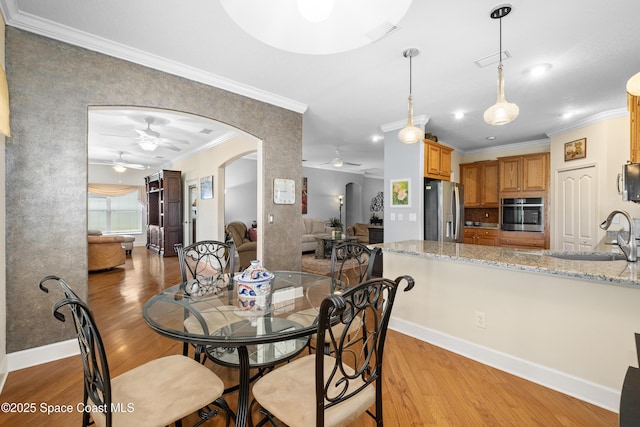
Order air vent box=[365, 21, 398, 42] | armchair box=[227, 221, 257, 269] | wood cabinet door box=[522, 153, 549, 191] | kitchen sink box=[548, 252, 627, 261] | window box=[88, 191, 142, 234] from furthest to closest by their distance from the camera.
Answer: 1. window box=[88, 191, 142, 234]
2. armchair box=[227, 221, 257, 269]
3. wood cabinet door box=[522, 153, 549, 191]
4. kitchen sink box=[548, 252, 627, 261]
5. air vent box=[365, 21, 398, 42]

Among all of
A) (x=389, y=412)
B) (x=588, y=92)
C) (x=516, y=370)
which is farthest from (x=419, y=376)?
(x=588, y=92)

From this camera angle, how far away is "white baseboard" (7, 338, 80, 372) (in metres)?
2.15

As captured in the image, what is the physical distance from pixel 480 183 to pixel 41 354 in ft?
22.5

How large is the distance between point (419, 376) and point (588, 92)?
148 inches

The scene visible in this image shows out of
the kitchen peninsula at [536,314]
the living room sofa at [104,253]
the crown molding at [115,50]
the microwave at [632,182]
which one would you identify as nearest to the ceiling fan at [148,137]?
the crown molding at [115,50]

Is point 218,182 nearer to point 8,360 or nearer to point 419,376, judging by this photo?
point 8,360

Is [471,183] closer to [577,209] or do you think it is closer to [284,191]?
[577,209]

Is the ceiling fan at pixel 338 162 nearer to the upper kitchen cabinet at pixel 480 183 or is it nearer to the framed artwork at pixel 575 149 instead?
the upper kitchen cabinet at pixel 480 183

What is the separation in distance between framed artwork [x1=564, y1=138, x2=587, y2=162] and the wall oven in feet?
2.80

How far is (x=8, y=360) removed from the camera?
2.12m

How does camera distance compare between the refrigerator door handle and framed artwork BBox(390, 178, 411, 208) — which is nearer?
framed artwork BBox(390, 178, 411, 208)

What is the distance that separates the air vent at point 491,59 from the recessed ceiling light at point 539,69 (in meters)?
0.43

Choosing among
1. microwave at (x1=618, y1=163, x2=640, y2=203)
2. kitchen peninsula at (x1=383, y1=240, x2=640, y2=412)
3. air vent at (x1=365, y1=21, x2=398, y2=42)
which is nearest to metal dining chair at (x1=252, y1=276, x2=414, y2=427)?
air vent at (x1=365, y1=21, x2=398, y2=42)

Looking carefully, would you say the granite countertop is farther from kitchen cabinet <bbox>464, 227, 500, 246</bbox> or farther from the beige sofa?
the beige sofa
